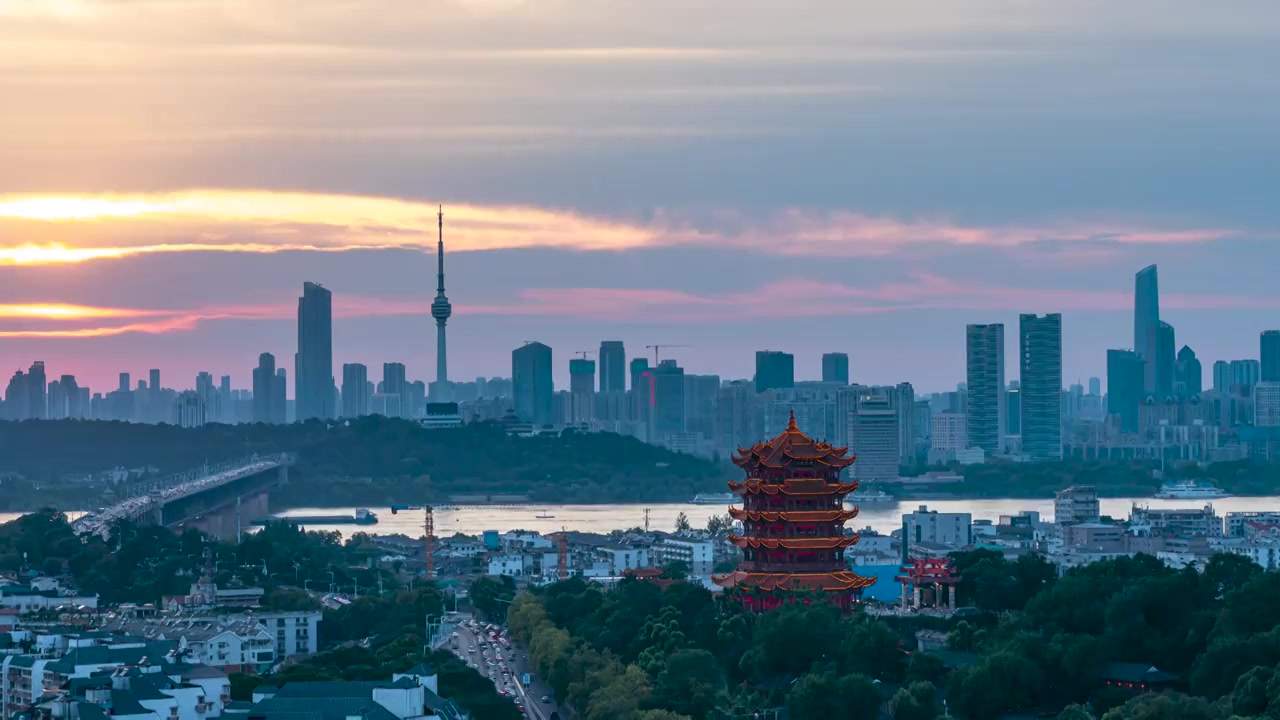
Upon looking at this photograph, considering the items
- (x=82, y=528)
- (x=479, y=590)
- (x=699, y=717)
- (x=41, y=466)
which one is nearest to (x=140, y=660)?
(x=699, y=717)

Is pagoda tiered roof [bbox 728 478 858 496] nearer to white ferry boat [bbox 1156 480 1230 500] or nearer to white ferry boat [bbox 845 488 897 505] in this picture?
white ferry boat [bbox 845 488 897 505]

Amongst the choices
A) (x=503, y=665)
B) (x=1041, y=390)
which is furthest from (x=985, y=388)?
(x=503, y=665)

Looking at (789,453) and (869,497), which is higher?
(789,453)

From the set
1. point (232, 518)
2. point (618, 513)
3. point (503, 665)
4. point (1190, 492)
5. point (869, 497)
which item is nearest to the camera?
point (503, 665)

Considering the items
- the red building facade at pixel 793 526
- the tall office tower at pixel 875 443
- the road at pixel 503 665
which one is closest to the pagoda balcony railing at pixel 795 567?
the red building facade at pixel 793 526

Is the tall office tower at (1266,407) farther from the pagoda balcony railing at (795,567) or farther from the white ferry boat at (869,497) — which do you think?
the pagoda balcony railing at (795,567)

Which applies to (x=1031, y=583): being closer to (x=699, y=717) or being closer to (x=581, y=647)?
(x=581, y=647)

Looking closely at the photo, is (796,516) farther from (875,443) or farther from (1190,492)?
(875,443)
